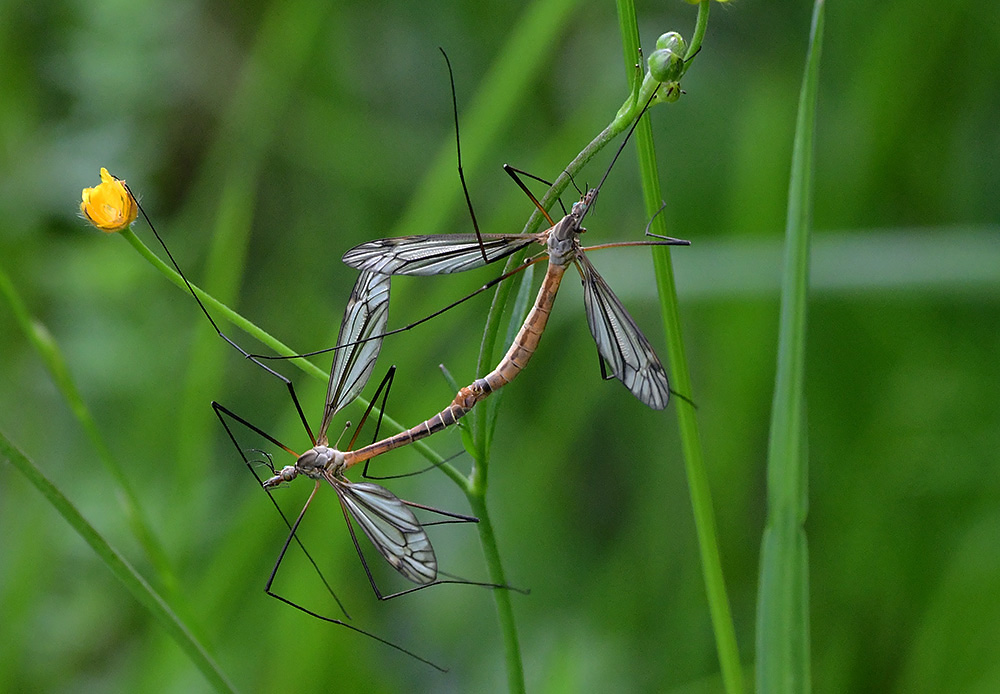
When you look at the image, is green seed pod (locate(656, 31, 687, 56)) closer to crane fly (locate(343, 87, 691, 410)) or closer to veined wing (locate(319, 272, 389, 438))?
crane fly (locate(343, 87, 691, 410))

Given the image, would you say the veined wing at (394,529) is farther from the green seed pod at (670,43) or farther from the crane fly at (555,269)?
the green seed pod at (670,43)

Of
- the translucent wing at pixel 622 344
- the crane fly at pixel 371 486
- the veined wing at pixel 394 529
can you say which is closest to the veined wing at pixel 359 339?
the crane fly at pixel 371 486

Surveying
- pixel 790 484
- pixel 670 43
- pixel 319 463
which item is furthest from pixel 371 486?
pixel 670 43

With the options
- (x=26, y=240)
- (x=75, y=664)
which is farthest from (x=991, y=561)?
(x=26, y=240)

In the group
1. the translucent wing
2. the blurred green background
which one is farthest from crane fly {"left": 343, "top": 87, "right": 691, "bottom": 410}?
the blurred green background

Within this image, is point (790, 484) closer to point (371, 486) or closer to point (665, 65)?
point (665, 65)

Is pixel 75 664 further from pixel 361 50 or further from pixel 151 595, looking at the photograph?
pixel 361 50
